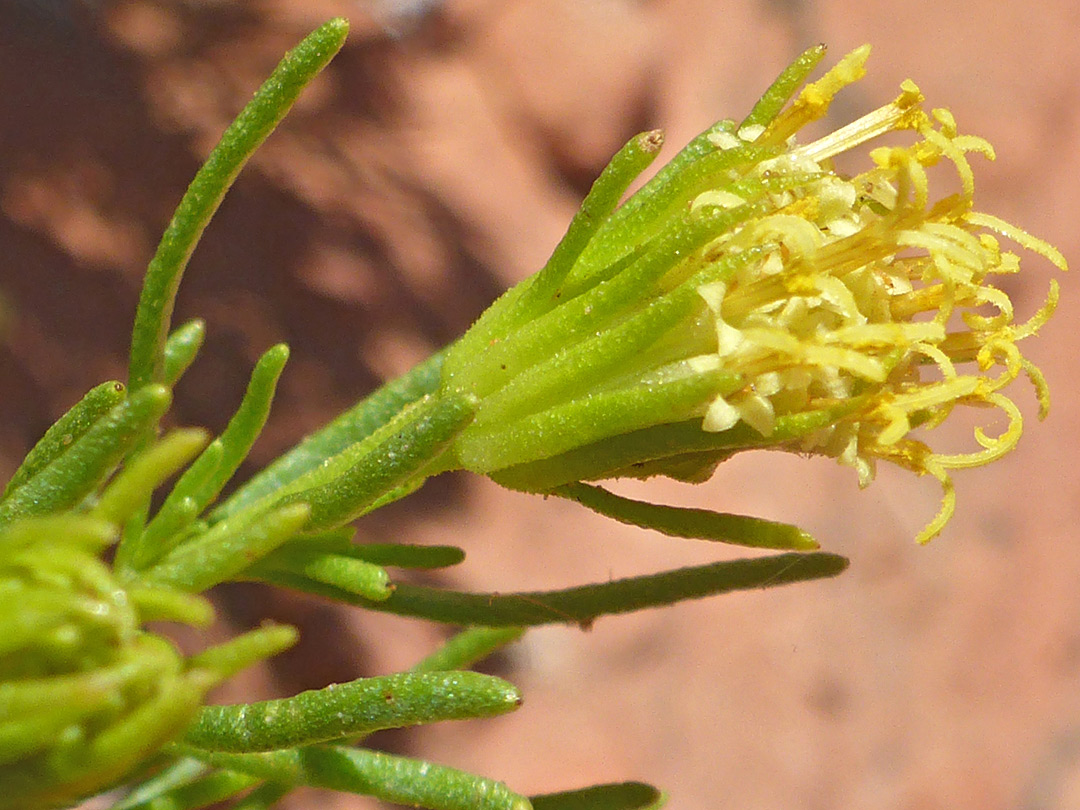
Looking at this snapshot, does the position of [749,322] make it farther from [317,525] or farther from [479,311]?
[479,311]

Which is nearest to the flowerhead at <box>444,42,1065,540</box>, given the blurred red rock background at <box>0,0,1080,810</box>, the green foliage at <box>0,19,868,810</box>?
Answer: the green foliage at <box>0,19,868,810</box>

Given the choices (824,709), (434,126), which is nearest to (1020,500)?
(824,709)

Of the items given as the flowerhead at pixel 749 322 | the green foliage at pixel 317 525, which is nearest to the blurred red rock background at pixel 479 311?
the green foliage at pixel 317 525

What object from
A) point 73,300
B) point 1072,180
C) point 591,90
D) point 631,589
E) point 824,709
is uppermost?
point 591,90

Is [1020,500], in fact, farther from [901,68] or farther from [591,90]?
[591,90]

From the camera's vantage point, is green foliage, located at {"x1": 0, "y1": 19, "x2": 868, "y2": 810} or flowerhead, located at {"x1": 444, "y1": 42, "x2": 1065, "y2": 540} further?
flowerhead, located at {"x1": 444, "y1": 42, "x2": 1065, "y2": 540}

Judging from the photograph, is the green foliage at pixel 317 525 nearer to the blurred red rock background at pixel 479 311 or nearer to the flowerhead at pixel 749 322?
the flowerhead at pixel 749 322

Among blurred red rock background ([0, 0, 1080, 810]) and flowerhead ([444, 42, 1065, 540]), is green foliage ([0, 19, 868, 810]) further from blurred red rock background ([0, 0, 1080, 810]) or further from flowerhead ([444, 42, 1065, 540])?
blurred red rock background ([0, 0, 1080, 810])
